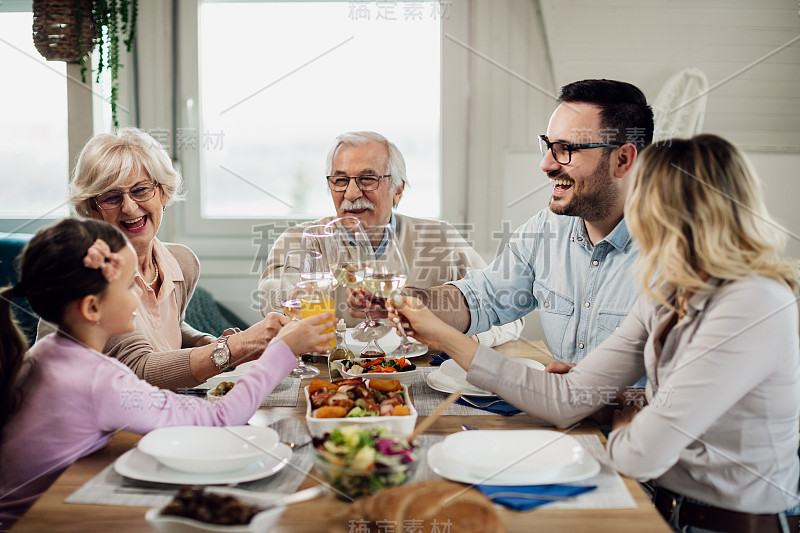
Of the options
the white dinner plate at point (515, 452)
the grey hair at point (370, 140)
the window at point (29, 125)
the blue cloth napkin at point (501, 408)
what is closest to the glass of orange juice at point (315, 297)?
the blue cloth napkin at point (501, 408)

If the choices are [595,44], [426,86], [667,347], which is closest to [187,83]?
[426,86]

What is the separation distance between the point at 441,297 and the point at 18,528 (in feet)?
4.44

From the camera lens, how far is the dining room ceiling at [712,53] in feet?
10.7

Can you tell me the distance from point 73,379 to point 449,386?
742mm

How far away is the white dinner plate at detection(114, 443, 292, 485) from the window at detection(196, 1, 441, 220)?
2.60 metres

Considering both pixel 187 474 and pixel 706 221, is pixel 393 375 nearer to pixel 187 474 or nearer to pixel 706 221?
pixel 187 474

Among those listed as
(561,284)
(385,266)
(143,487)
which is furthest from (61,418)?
(561,284)

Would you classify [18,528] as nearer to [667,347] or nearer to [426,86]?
[667,347]

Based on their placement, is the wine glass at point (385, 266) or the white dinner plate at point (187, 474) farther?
the wine glass at point (385, 266)

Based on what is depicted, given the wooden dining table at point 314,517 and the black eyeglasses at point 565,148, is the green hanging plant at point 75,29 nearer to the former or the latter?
the black eyeglasses at point 565,148

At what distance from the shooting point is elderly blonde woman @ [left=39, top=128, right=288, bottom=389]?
5.17ft

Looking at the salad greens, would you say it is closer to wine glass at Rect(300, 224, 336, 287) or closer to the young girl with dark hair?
the young girl with dark hair

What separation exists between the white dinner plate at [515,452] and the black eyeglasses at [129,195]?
1.19 m

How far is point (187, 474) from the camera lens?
3.39ft
